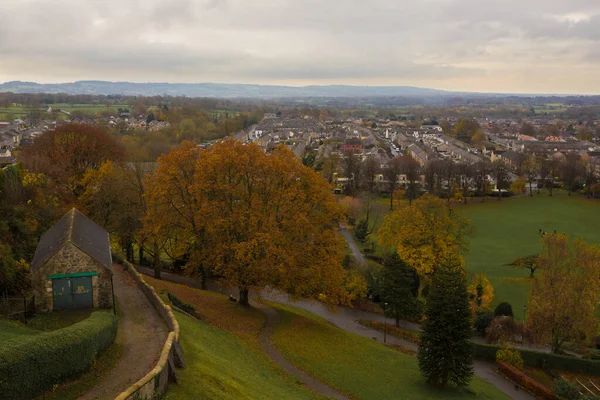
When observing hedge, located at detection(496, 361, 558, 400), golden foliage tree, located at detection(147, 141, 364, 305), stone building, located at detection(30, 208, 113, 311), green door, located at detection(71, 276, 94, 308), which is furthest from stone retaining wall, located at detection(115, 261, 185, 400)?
hedge, located at detection(496, 361, 558, 400)

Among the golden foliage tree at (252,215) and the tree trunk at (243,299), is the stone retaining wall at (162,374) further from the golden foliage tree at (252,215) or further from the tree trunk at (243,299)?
the tree trunk at (243,299)

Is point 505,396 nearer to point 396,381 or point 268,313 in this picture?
point 396,381

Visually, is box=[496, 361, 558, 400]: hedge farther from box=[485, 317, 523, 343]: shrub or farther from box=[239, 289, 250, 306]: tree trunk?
box=[239, 289, 250, 306]: tree trunk

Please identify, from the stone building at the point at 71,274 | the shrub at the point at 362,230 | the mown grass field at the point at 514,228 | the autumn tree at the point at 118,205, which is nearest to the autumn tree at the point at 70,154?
the autumn tree at the point at 118,205

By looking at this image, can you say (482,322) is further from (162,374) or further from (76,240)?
(76,240)

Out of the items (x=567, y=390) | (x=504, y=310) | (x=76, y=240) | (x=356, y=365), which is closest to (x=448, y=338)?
(x=356, y=365)

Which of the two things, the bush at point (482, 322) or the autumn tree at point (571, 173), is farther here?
the autumn tree at point (571, 173)

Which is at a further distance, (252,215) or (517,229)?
(517,229)
